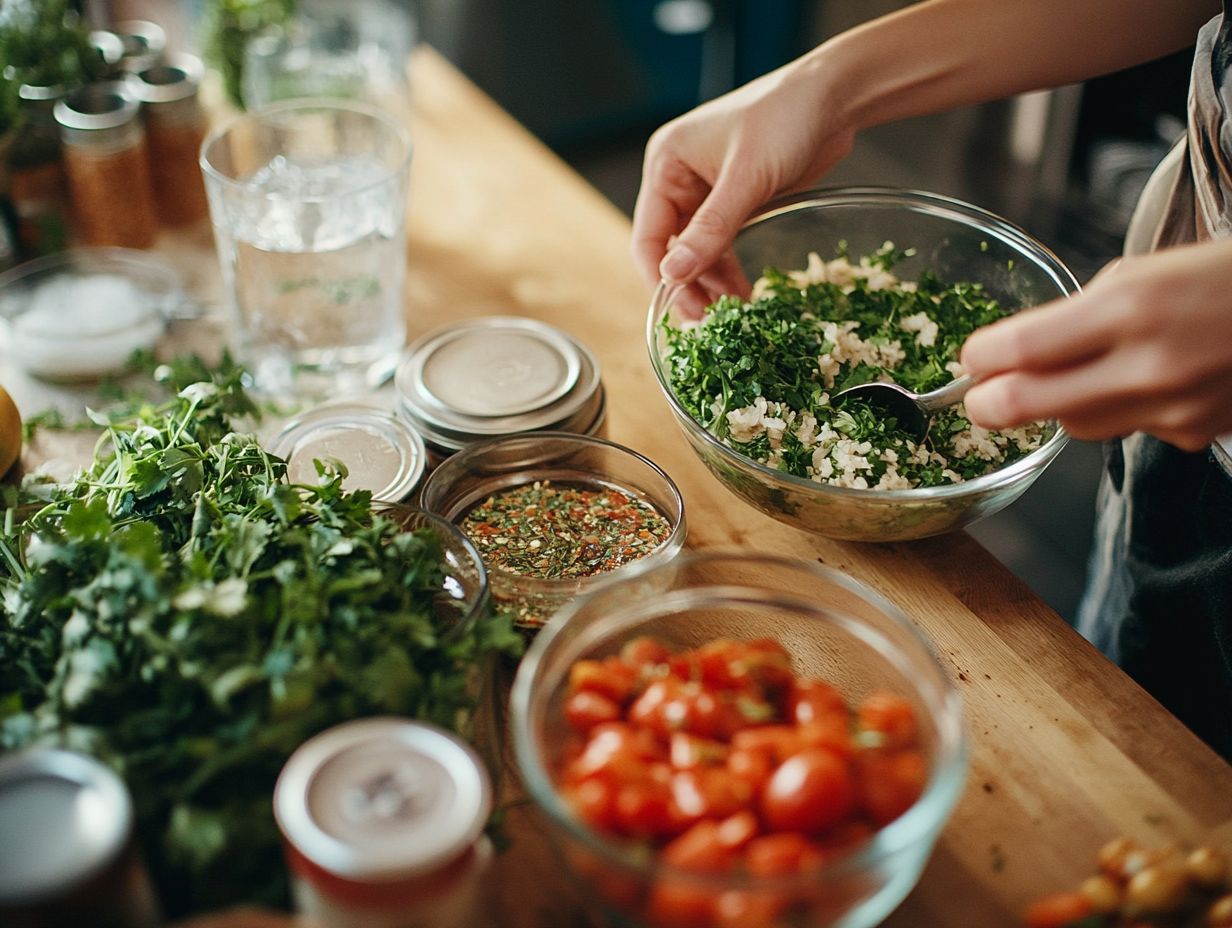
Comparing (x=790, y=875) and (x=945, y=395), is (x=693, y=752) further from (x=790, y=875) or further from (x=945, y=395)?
(x=945, y=395)

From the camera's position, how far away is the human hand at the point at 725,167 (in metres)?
1.33

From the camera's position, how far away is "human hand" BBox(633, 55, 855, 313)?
133 centimetres

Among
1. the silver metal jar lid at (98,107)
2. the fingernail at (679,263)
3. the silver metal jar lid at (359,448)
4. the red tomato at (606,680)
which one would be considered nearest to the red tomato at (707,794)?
the red tomato at (606,680)

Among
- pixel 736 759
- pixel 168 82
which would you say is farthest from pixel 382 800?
pixel 168 82

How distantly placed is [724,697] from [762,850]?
0.14 m

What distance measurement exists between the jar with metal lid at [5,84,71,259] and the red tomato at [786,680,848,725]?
1383mm

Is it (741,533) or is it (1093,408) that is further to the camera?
(741,533)

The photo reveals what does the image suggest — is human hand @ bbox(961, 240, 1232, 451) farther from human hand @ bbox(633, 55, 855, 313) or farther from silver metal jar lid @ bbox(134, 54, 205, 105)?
silver metal jar lid @ bbox(134, 54, 205, 105)

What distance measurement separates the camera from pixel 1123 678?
1103mm

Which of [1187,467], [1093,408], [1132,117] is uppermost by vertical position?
[1093,408]

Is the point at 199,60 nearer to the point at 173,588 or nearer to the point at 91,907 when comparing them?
the point at 173,588

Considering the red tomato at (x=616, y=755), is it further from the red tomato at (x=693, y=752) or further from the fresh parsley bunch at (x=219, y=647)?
the fresh parsley bunch at (x=219, y=647)

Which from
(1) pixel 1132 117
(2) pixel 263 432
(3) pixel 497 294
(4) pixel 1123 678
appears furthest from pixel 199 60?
(1) pixel 1132 117

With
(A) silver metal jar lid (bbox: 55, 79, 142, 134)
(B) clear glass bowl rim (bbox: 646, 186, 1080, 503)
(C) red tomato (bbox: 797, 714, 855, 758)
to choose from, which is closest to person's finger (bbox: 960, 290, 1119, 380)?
(B) clear glass bowl rim (bbox: 646, 186, 1080, 503)
